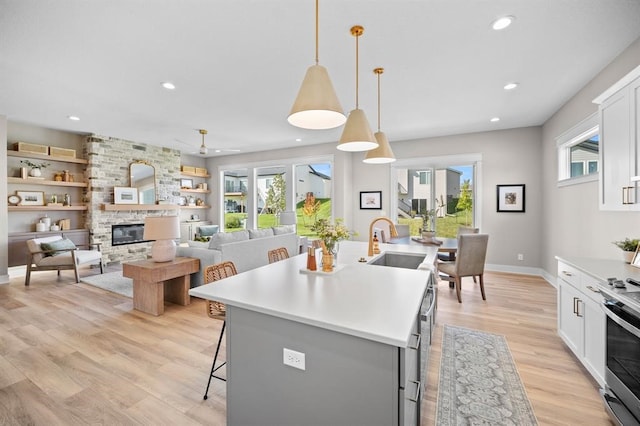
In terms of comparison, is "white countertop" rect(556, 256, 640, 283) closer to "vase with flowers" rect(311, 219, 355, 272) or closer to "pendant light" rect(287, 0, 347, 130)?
"vase with flowers" rect(311, 219, 355, 272)

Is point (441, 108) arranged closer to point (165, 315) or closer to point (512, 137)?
point (512, 137)

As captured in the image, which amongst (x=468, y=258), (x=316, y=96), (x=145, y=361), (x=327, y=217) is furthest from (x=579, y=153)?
(x=145, y=361)

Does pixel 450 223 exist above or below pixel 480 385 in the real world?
above

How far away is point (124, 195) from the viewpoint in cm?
648

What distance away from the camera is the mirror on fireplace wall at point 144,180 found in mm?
6697

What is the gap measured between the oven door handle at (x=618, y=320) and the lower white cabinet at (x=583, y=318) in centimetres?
17

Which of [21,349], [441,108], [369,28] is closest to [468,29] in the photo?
[369,28]

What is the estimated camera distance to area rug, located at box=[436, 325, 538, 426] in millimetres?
1785

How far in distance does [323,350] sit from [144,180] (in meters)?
7.35

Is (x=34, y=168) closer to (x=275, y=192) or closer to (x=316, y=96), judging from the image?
(x=275, y=192)

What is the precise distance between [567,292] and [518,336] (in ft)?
2.45

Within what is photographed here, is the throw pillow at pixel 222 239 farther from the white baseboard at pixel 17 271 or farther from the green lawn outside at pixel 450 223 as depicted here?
the white baseboard at pixel 17 271

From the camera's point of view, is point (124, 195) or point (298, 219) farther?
point (298, 219)

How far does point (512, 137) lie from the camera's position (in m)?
5.32
